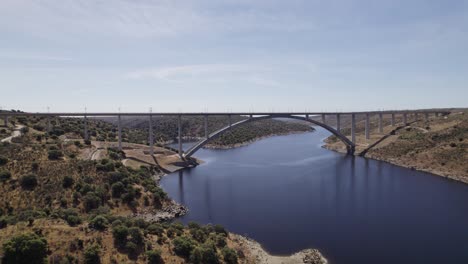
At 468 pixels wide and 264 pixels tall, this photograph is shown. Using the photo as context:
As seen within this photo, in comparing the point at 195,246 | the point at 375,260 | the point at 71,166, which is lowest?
the point at 375,260

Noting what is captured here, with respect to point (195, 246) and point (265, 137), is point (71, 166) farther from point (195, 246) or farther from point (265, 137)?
point (265, 137)

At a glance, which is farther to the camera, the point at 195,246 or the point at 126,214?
the point at 126,214

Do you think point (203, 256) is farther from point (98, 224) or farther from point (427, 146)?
point (427, 146)

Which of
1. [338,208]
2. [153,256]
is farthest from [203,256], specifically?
[338,208]

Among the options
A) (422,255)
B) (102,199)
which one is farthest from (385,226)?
(102,199)

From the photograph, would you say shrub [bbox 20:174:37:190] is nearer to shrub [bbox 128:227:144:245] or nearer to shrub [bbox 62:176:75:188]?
shrub [bbox 62:176:75:188]

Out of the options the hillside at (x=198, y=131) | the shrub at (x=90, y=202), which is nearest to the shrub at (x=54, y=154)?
the shrub at (x=90, y=202)

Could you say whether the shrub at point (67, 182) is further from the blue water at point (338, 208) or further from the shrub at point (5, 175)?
the blue water at point (338, 208)
